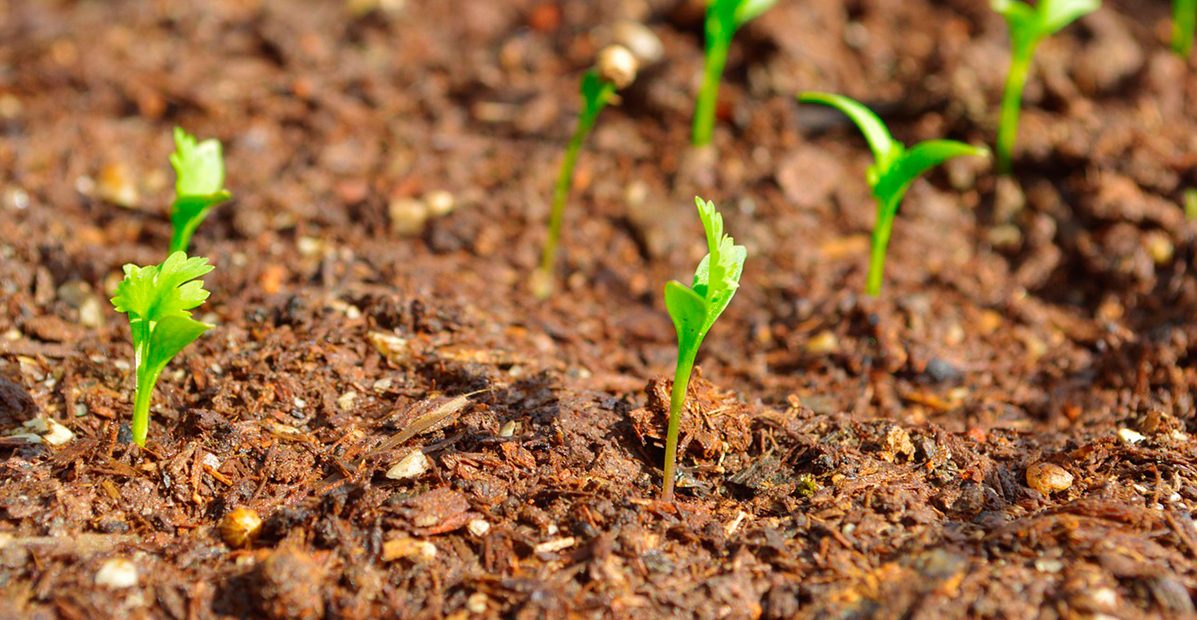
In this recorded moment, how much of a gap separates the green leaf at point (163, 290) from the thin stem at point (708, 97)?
1.70 metres

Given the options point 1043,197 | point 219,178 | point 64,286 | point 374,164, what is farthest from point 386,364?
point 1043,197

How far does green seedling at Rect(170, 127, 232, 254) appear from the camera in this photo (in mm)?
2012

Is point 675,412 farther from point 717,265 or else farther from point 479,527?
point 479,527

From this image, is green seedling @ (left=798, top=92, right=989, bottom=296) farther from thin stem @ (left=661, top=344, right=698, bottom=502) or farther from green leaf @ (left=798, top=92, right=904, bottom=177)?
thin stem @ (left=661, top=344, right=698, bottom=502)

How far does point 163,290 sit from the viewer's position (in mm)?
1709

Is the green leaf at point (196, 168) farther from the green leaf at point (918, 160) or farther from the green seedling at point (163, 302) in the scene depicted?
the green leaf at point (918, 160)

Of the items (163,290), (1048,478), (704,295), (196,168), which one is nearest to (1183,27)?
(1048,478)

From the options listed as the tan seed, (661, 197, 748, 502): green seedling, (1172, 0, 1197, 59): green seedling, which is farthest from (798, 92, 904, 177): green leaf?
(1172, 0, 1197, 59): green seedling

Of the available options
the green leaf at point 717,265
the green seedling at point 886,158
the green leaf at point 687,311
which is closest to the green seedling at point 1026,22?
the green seedling at point 886,158

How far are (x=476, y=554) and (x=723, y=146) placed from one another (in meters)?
1.91

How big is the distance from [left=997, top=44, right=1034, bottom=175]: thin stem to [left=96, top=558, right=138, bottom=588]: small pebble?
267cm

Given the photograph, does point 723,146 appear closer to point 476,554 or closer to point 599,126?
point 599,126

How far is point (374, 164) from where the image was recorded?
10.0ft

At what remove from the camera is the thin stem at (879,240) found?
2299mm
